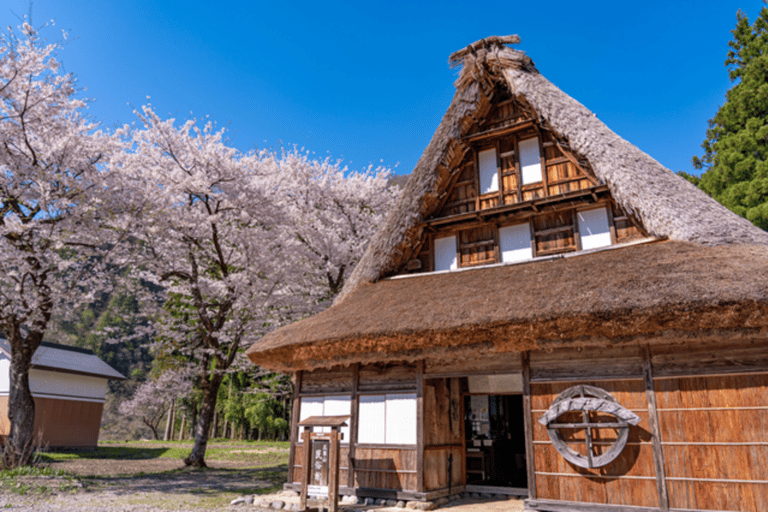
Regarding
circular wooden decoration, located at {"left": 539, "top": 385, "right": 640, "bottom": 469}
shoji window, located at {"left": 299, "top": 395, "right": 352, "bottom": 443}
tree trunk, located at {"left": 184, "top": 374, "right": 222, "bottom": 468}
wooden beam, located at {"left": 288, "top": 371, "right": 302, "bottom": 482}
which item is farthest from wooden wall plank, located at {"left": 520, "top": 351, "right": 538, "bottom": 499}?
tree trunk, located at {"left": 184, "top": 374, "right": 222, "bottom": 468}

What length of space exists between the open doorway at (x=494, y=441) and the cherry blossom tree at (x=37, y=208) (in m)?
9.84

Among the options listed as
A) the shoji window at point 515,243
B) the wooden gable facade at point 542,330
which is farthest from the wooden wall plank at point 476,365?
the shoji window at point 515,243

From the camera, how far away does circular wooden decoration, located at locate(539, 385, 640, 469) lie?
686cm

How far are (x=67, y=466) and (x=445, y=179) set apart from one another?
45.5 feet

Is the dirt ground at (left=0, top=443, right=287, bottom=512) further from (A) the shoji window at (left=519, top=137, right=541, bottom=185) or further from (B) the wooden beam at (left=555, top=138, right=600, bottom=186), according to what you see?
(B) the wooden beam at (left=555, top=138, right=600, bottom=186)

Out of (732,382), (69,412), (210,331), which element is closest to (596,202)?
(732,382)

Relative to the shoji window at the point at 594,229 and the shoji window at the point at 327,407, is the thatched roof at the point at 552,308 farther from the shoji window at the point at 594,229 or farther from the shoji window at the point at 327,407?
the shoji window at the point at 327,407

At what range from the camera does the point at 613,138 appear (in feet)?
32.2

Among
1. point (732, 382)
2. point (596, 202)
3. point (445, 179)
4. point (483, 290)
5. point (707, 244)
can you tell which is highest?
point (445, 179)

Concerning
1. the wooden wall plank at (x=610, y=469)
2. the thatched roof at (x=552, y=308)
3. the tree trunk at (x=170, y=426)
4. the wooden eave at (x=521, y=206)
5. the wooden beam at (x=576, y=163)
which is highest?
the wooden beam at (x=576, y=163)

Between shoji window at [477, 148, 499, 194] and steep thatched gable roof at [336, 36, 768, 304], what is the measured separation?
2.10 feet

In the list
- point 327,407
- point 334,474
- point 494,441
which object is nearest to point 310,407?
point 327,407

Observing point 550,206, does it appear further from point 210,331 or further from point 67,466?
point 67,466

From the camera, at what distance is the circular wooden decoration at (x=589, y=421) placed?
6.86m
